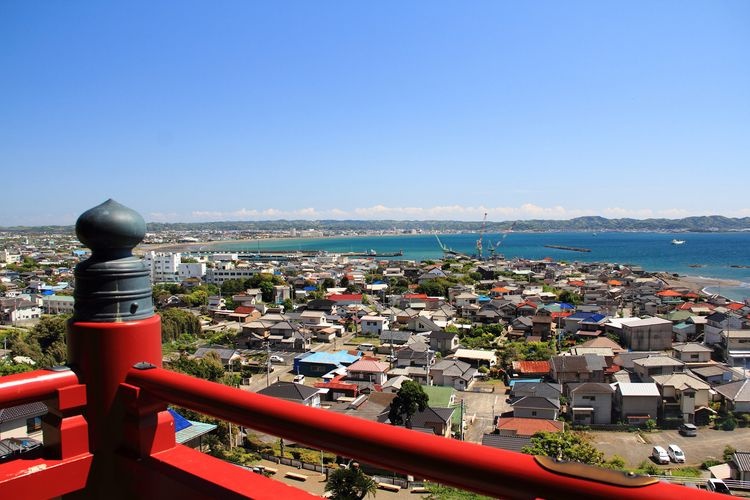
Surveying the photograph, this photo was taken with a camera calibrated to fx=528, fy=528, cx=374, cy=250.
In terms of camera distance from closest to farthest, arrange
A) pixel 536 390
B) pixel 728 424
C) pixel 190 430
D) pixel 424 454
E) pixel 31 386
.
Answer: pixel 424 454, pixel 31 386, pixel 190 430, pixel 728 424, pixel 536 390

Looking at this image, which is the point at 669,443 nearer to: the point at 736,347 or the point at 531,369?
the point at 531,369

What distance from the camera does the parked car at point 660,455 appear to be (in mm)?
7047

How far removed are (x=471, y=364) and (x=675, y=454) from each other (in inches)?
215

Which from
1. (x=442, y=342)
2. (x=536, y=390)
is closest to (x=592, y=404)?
(x=536, y=390)

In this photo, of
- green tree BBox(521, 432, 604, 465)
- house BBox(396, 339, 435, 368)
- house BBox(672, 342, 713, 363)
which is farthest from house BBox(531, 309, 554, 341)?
green tree BBox(521, 432, 604, 465)

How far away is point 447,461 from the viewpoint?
0.49 meters

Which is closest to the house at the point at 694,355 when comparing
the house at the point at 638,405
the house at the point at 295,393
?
the house at the point at 638,405

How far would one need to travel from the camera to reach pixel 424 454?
51cm

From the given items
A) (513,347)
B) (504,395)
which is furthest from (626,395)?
(513,347)

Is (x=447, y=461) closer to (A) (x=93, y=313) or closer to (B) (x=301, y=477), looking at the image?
(A) (x=93, y=313)

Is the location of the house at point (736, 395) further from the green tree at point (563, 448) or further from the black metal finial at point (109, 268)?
the black metal finial at point (109, 268)

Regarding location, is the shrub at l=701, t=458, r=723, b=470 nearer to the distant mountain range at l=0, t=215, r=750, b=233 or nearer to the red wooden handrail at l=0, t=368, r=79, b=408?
the red wooden handrail at l=0, t=368, r=79, b=408

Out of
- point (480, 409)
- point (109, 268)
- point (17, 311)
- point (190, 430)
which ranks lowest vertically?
point (480, 409)

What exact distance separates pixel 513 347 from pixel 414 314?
4405mm
